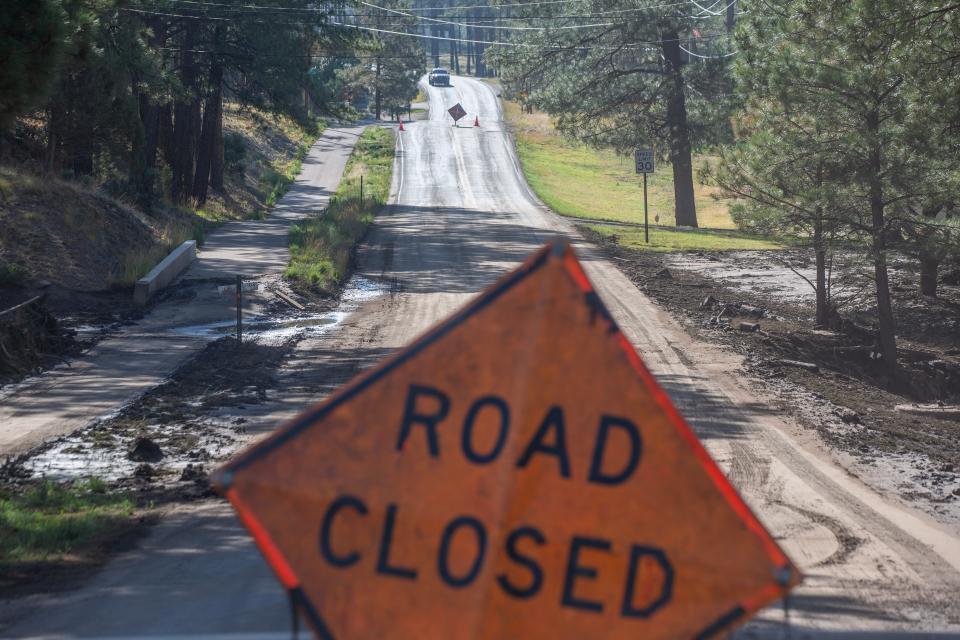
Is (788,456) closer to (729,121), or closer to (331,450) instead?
(331,450)

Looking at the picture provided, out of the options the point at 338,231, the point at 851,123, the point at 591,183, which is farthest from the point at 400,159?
the point at 851,123

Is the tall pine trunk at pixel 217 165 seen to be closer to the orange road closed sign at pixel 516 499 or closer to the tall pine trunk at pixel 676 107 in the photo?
the tall pine trunk at pixel 676 107

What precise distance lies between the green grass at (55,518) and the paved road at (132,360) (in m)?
1.72

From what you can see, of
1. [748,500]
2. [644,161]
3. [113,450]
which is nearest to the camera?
[748,500]

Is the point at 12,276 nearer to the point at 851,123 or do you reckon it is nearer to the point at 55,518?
the point at 55,518

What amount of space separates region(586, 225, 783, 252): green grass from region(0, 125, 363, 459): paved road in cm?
1088

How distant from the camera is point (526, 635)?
2865mm

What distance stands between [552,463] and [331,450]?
647mm

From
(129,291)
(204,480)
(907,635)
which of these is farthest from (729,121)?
(907,635)

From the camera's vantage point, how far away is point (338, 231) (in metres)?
30.4

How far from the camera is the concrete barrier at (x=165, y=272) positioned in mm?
20172

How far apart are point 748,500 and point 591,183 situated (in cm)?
5174

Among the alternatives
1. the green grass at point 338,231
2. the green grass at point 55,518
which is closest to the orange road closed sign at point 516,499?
the green grass at point 55,518

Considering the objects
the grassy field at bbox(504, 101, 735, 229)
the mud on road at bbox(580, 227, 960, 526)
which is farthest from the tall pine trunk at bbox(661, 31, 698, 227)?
the mud on road at bbox(580, 227, 960, 526)
